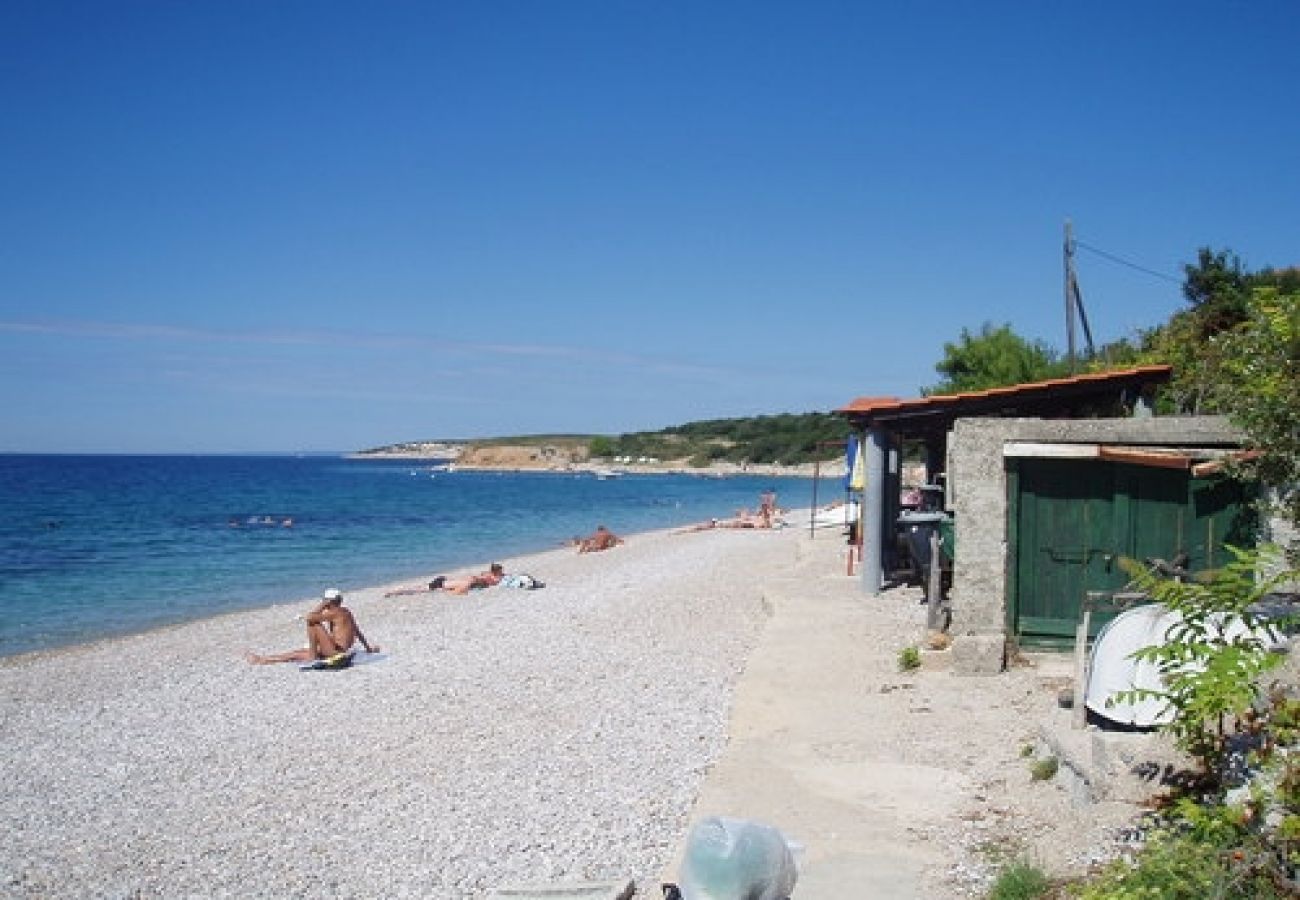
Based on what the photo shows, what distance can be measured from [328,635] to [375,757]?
15.3ft

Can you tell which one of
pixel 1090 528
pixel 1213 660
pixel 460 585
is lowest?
pixel 460 585

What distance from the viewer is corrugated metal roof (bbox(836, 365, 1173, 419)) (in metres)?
11.6

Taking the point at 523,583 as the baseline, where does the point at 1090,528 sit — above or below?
above

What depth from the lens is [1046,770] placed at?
6.60m

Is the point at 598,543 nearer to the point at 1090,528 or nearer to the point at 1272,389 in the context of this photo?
the point at 1090,528

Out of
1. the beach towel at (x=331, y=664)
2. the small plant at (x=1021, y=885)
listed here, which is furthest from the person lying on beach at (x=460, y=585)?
the small plant at (x=1021, y=885)

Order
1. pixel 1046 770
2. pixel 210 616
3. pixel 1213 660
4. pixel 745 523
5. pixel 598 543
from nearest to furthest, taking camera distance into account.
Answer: pixel 1213 660, pixel 1046 770, pixel 210 616, pixel 598 543, pixel 745 523

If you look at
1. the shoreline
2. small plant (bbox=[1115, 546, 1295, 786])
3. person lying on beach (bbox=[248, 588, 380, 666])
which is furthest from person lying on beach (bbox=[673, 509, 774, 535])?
small plant (bbox=[1115, 546, 1295, 786])

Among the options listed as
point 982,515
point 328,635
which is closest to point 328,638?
point 328,635

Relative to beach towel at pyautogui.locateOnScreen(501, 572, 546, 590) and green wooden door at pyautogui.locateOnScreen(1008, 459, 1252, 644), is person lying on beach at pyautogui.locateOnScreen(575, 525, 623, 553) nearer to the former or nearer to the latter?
beach towel at pyautogui.locateOnScreen(501, 572, 546, 590)

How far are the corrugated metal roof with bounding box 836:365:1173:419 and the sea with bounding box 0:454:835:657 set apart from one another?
45.1ft

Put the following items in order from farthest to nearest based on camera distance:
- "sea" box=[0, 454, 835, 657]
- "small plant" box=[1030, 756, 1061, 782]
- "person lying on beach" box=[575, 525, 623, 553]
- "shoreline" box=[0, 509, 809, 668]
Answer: "person lying on beach" box=[575, 525, 623, 553] < "sea" box=[0, 454, 835, 657] < "shoreline" box=[0, 509, 809, 668] < "small plant" box=[1030, 756, 1061, 782]

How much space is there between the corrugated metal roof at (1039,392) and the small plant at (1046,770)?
5.43 m

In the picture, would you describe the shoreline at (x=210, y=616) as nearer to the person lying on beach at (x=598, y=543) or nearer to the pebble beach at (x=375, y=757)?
the pebble beach at (x=375, y=757)
